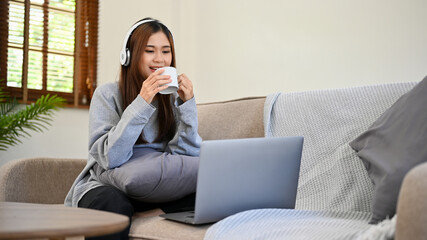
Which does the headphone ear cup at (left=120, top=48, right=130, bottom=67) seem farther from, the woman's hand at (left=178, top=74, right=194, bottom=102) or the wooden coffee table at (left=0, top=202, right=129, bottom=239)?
the wooden coffee table at (left=0, top=202, right=129, bottom=239)

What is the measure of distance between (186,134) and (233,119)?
0.27 meters

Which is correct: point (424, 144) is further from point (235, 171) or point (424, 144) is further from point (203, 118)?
point (203, 118)

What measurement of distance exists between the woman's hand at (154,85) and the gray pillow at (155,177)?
190 millimetres

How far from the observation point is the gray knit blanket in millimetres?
1299

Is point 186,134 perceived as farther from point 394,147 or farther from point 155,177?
point 394,147

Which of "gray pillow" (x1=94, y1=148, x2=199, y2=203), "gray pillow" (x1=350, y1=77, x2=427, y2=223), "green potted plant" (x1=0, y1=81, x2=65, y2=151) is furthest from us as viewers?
"green potted plant" (x1=0, y1=81, x2=65, y2=151)

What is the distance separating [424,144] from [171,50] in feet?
3.58

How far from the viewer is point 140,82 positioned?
192 cm

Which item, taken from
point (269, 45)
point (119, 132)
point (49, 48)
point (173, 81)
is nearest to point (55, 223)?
point (119, 132)

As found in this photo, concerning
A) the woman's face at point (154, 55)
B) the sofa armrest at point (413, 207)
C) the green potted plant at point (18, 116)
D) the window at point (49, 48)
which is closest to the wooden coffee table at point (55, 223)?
the sofa armrest at point (413, 207)

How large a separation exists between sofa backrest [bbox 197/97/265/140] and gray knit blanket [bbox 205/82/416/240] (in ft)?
0.24

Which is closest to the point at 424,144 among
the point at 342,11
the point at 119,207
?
the point at 119,207

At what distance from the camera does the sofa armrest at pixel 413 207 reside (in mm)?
730

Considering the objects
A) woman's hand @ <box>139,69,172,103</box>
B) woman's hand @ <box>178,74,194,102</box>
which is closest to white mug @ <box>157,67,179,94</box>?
woman's hand @ <box>139,69,172,103</box>
